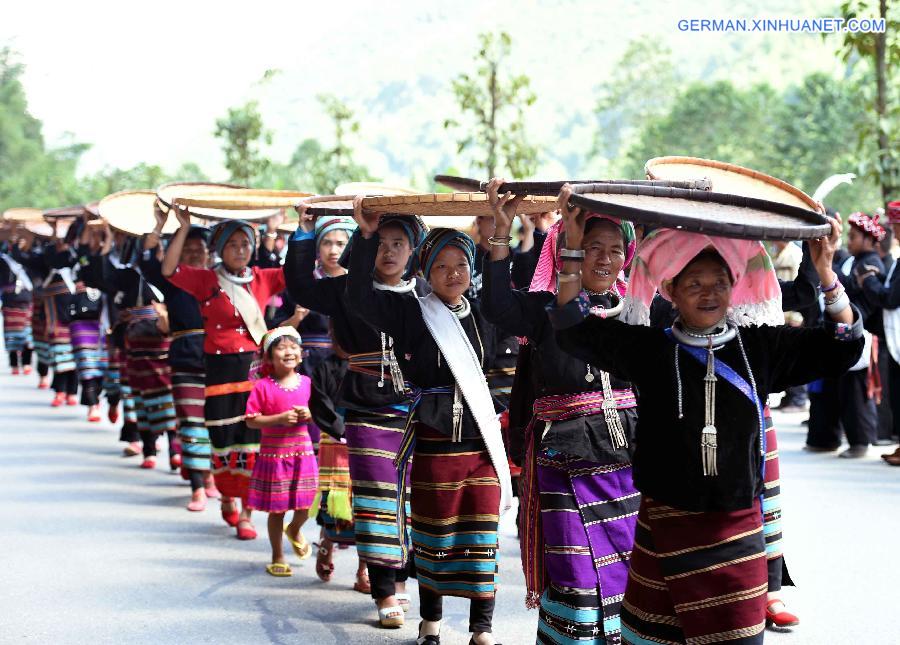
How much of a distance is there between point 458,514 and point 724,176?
196 cm

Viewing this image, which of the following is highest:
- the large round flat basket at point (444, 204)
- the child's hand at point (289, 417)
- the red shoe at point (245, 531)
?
the large round flat basket at point (444, 204)

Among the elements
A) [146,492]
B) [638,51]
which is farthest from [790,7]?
[146,492]

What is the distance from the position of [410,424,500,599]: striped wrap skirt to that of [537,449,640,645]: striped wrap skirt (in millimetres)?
758

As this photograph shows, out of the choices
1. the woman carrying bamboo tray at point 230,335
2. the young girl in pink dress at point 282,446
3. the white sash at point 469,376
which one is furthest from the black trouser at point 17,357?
the white sash at point 469,376

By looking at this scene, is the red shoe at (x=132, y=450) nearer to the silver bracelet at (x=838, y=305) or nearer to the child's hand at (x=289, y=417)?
the child's hand at (x=289, y=417)

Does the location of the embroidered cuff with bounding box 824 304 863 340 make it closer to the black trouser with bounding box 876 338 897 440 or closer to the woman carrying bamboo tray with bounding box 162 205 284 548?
the woman carrying bamboo tray with bounding box 162 205 284 548

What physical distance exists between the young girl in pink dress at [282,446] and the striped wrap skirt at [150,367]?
3667 millimetres

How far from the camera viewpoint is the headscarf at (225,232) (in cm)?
854

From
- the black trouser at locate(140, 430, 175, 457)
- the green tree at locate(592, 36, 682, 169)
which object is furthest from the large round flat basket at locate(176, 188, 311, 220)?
the green tree at locate(592, 36, 682, 169)

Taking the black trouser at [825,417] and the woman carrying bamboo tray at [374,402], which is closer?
the woman carrying bamboo tray at [374,402]

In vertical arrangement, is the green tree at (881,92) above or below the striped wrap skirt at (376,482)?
above

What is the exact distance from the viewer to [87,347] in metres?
15.4

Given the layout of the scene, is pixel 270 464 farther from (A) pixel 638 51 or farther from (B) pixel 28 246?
(A) pixel 638 51

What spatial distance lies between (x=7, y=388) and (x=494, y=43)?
10.3 metres
